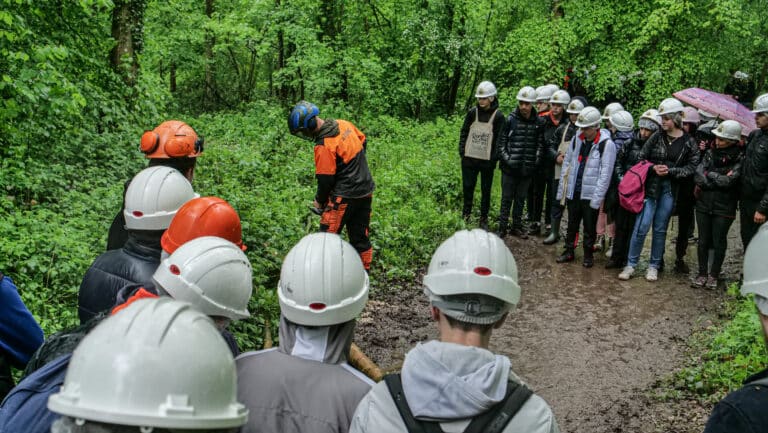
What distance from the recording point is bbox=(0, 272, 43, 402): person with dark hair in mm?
2664

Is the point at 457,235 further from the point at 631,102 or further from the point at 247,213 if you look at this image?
the point at 631,102

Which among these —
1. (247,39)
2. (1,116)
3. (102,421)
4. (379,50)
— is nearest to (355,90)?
(379,50)

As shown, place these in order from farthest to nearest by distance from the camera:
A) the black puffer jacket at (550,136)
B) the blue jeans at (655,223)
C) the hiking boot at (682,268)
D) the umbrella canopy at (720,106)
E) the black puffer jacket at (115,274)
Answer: the umbrella canopy at (720,106) → the black puffer jacket at (550,136) → the hiking boot at (682,268) → the blue jeans at (655,223) → the black puffer jacket at (115,274)

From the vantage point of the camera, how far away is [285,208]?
820cm

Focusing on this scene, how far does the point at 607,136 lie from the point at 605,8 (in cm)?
804

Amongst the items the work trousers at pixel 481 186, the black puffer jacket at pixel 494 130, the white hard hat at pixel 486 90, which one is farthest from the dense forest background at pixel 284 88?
the white hard hat at pixel 486 90

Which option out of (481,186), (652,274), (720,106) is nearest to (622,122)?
(652,274)

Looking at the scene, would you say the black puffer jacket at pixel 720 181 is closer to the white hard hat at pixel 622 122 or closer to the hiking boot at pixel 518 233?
the white hard hat at pixel 622 122

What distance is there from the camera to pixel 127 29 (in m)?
10.9

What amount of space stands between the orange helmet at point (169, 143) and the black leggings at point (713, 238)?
6133 millimetres

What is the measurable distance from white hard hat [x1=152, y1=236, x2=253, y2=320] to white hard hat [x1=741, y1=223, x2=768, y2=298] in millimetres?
2048

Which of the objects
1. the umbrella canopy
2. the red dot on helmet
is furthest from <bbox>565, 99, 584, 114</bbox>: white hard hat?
the red dot on helmet

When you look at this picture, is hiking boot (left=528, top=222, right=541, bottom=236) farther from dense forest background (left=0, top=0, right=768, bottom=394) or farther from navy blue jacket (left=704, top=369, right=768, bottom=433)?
navy blue jacket (left=704, top=369, right=768, bottom=433)

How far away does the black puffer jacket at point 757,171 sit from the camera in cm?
674
